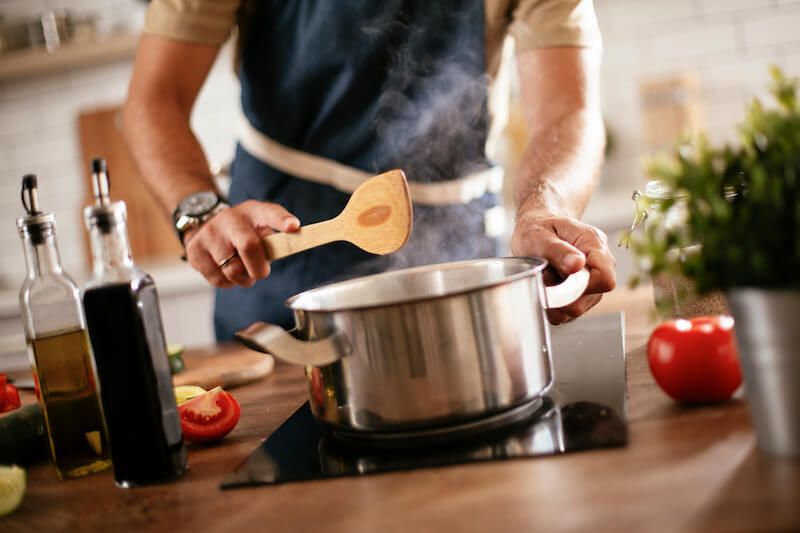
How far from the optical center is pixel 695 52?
2625 mm

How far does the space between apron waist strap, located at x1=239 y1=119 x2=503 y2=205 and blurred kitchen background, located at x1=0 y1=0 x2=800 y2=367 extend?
2.72 feet

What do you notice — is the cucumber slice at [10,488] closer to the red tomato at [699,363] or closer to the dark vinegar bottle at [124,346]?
the dark vinegar bottle at [124,346]

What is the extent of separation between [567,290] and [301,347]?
0.27 meters

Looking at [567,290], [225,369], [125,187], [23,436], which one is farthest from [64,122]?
[567,290]

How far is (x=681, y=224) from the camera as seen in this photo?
52 cm

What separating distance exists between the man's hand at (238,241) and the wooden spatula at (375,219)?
0.06 meters

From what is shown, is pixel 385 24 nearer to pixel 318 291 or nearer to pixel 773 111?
pixel 318 291

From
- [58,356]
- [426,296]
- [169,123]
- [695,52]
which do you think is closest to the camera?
[426,296]

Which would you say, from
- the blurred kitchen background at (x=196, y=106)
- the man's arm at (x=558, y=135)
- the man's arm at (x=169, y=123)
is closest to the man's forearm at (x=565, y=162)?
the man's arm at (x=558, y=135)

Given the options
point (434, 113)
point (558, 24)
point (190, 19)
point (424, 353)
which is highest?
point (190, 19)

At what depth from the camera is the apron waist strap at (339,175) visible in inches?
52.9

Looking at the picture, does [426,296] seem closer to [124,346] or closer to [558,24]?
[124,346]

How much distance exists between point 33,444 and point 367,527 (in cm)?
47

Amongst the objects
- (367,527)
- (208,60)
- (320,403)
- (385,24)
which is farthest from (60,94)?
(367,527)
